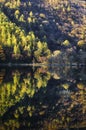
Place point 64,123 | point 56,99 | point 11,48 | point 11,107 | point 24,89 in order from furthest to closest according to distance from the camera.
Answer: point 11,48 < point 24,89 < point 56,99 < point 11,107 < point 64,123

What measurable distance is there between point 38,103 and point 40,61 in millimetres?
141697

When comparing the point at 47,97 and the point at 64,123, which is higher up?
the point at 64,123

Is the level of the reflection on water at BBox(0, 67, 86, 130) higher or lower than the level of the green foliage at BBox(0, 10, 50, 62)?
higher

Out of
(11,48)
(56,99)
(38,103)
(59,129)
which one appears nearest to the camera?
(59,129)

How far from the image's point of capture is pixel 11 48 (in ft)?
581

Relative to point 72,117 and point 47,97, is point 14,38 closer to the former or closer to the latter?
point 47,97

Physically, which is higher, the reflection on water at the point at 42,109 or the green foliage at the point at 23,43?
the reflection on water at the point at 42,109

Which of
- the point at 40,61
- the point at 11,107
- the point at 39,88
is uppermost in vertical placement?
the point at 11,107

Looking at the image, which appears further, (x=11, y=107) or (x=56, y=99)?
(x=56, y=99)

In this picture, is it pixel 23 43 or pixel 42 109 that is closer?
pixel 42 109

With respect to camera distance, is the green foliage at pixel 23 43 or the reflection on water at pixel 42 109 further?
the green foliage at pixel 23 43

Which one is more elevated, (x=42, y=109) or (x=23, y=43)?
(x=42, y=109)

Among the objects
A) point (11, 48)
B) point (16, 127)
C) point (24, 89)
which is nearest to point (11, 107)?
point (16, 127)

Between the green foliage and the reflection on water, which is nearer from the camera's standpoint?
the reflection on water
